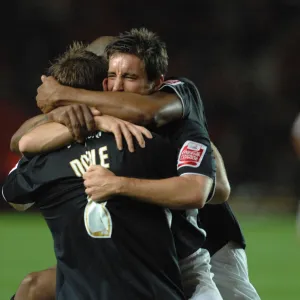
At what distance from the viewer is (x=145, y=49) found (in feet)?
10.6

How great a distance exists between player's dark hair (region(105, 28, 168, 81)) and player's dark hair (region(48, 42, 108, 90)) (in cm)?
8

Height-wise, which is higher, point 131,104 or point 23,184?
point 131,104

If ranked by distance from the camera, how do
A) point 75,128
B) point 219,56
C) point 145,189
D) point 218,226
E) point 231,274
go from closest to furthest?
point 145,189 < point 75,128 < point 218,226 < point 231,274 < point 219,56

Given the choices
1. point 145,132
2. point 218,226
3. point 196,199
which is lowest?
point 218,226

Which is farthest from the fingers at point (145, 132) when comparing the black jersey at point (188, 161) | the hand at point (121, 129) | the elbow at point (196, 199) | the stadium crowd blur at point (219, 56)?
the stadium crowd blur at point (219, 56)

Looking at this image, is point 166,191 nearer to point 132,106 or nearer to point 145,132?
point 145,132

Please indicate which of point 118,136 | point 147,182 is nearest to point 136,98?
point 118,136

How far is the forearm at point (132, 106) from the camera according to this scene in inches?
121

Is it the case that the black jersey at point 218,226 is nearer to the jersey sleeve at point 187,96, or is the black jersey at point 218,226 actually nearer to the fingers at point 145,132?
the jersey sleeve at point 187,96

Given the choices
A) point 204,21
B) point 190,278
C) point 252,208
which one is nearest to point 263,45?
point 204,21

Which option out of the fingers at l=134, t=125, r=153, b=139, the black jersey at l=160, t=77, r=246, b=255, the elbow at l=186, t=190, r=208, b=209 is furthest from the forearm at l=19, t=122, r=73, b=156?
the black jersey at l=160, t=77, r=246, b=255

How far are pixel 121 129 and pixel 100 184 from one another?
21cm

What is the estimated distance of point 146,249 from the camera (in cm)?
289

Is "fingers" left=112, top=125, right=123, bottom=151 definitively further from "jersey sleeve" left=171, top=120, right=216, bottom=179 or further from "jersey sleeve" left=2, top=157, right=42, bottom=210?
"jersey sleeve" left=2, top=157, right=42, bottom=210
